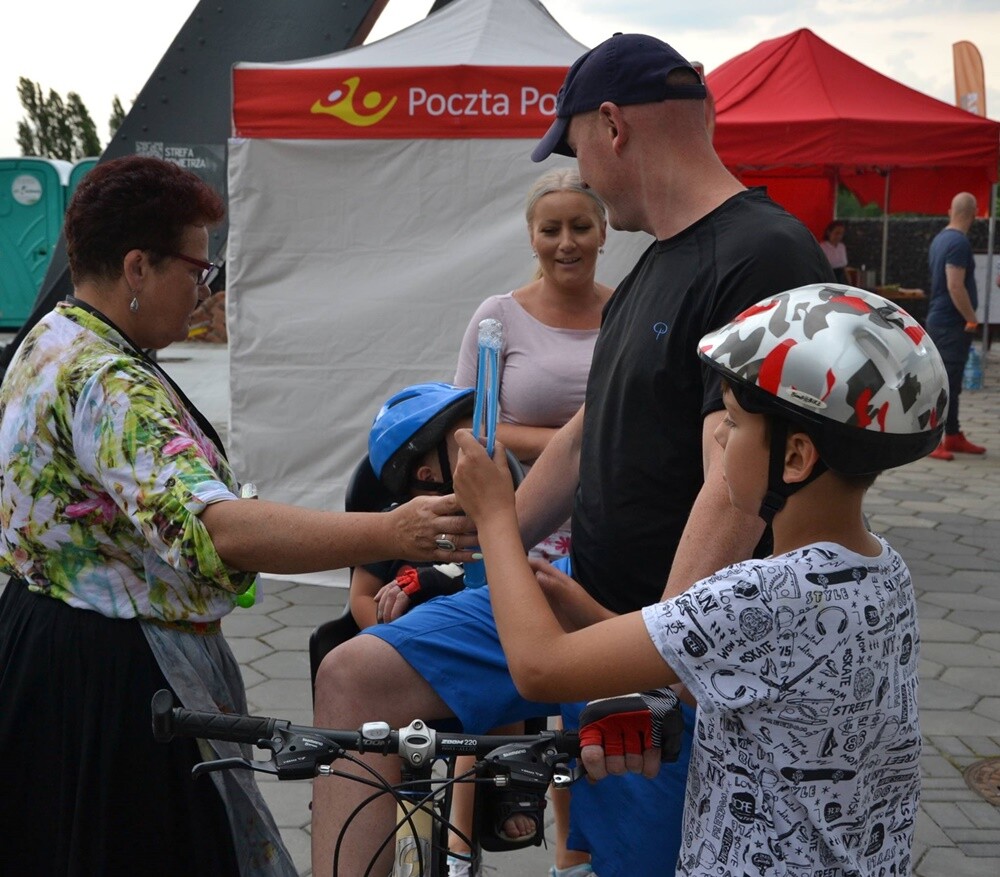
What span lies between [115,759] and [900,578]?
1434 millimetres

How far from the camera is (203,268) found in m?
2.28

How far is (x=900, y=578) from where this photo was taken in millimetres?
1632

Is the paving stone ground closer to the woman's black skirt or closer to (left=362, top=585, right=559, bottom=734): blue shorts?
the woman's black skirt

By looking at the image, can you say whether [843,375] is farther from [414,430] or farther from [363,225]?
[363,225]

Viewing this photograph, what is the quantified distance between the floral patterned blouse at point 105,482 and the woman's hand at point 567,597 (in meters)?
0.51

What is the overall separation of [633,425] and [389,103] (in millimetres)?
4170

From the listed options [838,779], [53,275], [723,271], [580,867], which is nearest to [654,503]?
[723,271]

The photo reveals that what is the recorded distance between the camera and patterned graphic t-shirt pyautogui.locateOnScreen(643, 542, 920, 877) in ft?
4.99

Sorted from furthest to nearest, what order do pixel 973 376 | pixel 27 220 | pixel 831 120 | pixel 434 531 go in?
pixel 27 220 → pixel 973 376 → pixel 831 120 → pixel 434 531

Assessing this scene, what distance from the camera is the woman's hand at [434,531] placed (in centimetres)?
183

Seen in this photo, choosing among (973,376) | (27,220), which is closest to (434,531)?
(973,376)

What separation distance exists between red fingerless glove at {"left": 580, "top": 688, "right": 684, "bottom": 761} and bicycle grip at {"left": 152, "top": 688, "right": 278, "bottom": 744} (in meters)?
0.44

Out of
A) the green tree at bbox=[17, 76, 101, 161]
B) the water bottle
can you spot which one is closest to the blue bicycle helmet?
the water bottle

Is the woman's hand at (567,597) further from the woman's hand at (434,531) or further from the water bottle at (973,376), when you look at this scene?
the water bottle at (973,376)
